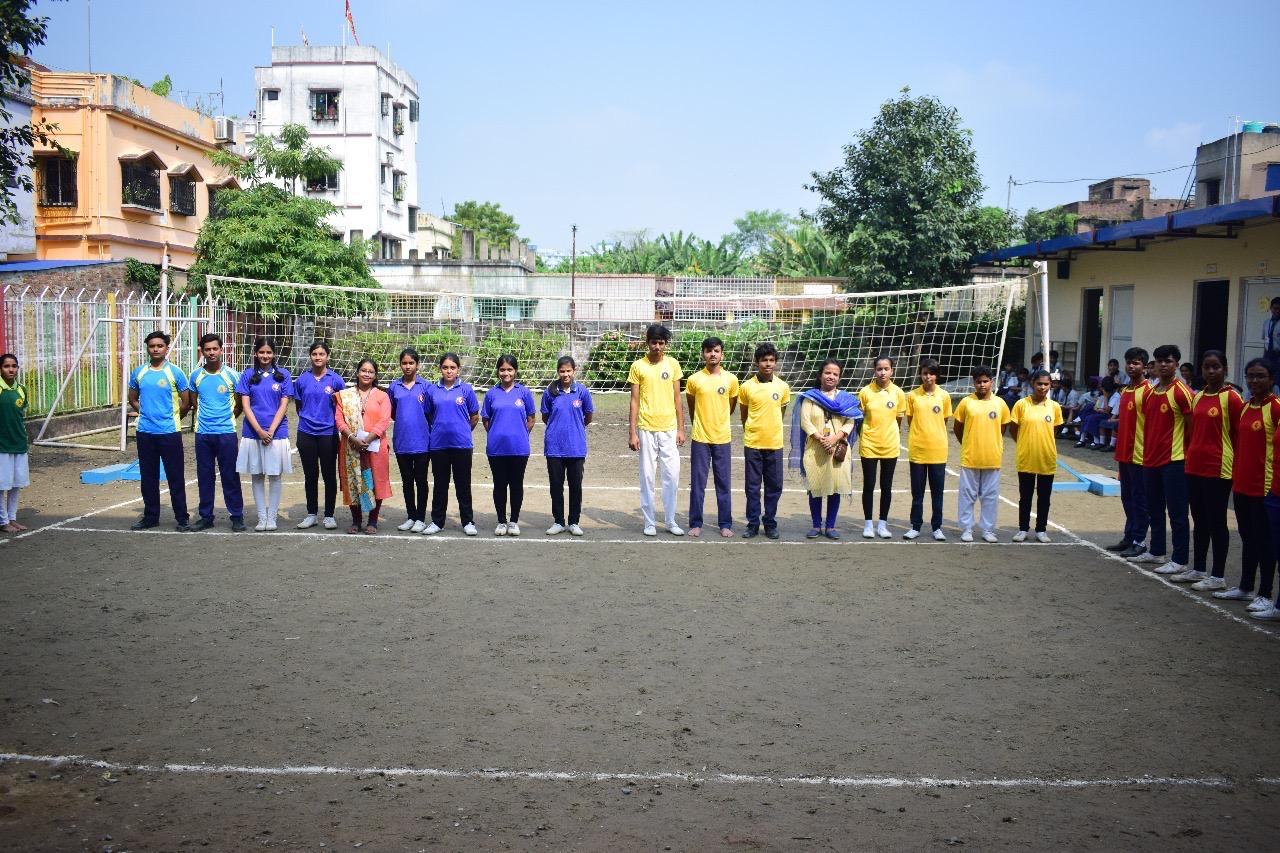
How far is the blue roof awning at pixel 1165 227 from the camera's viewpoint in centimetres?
Result: 1449

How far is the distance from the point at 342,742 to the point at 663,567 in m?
4.15

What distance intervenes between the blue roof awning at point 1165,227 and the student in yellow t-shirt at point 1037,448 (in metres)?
6.38

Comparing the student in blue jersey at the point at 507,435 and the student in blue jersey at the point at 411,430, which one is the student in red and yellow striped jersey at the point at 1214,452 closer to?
the student in blue jersey at the point at 507,435

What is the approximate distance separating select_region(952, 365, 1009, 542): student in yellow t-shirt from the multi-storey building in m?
38.3

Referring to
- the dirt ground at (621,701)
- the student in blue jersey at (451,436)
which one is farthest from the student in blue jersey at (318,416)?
the dirt ground at (621,701)

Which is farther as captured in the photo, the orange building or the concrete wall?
the orange building

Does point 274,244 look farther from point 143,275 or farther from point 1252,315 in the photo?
point 1252,315

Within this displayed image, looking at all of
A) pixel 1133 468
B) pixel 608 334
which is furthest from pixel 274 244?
pixel 1133 468

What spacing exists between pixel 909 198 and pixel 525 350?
10.0 m

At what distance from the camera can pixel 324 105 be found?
147 feet

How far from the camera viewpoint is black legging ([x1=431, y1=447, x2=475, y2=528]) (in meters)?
9.81

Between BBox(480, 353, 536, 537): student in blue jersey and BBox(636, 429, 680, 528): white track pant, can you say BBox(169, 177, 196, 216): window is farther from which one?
BBox(636, 429, 680, 528): white track pant

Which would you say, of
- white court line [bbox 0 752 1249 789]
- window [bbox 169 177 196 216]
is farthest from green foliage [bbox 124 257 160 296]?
white court line [bbox 0 752 1249 789]

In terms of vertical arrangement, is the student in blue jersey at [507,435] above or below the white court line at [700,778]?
above
